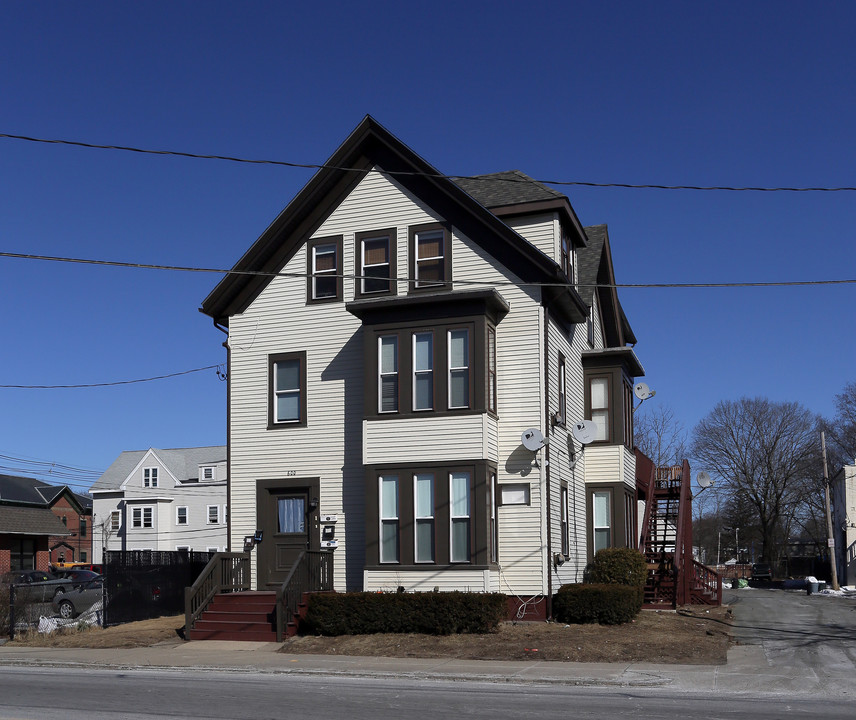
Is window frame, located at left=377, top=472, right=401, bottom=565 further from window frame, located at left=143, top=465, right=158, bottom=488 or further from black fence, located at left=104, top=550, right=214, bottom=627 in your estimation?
window frame, located at left=143, top=465, right=158, bottom=488

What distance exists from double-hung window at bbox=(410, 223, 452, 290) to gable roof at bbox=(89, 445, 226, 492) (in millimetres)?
51102

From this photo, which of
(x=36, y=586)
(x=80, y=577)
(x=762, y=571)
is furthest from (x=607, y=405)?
(x=762, y=571)

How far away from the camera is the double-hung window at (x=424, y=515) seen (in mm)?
21561

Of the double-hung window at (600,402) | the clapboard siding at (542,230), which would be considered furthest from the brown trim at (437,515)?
the double-hung window at (600,402)

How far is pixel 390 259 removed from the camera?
77.8 ft

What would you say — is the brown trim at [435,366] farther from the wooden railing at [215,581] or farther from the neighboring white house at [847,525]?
the neighboring white house at [847,525]

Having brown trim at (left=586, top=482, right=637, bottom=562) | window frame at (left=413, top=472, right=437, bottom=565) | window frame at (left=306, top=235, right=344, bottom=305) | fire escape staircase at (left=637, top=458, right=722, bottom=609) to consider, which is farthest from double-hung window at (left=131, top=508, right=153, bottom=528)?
window frame at (left=413, top=472, right=437, bottom=565)

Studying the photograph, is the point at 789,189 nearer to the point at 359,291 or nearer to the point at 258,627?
the point at 359,291

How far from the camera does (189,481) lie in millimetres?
72250

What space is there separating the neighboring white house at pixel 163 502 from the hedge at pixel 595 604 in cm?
5133

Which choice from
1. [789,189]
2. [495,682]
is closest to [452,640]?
[495,682]

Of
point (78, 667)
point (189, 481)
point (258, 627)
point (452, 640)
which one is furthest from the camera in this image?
point (189, 481)

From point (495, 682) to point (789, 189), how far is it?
1130cm

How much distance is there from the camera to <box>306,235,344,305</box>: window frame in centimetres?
2411
